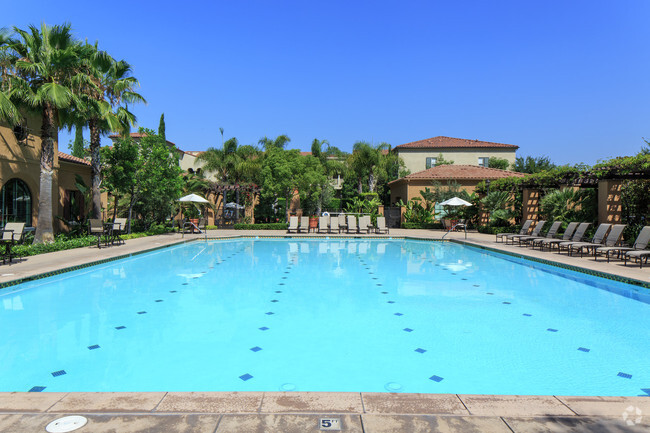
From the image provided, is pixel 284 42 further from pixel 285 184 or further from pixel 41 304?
pixel 41 304

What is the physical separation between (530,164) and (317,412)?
4881cm

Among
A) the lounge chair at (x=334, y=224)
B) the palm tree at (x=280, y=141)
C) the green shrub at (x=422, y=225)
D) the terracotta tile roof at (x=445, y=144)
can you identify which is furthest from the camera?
the terracotta tile roof at (x=445, y=144)

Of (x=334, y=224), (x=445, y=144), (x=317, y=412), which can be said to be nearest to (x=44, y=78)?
(x=334, y=224)

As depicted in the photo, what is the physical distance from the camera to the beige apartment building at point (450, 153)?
144 feet

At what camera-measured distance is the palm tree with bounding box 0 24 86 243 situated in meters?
12.5

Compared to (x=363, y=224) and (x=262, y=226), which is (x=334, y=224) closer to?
(x=363, y=224)

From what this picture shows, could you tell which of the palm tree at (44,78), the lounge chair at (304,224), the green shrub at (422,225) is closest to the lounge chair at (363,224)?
the lounge chair at (304,224)

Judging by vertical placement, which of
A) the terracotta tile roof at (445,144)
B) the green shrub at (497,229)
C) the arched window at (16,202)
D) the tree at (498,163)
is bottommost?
the green shrub at (497,229)

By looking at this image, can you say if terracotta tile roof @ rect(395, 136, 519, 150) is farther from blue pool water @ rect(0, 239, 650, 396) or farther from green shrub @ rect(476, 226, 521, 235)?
blue pool water @ rect(0, 239, 650, 396)

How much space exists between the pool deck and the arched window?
48.7 feet

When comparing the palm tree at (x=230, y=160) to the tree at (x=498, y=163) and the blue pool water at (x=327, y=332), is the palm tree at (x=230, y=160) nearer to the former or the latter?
the blue pool water at (x=327, y=332)

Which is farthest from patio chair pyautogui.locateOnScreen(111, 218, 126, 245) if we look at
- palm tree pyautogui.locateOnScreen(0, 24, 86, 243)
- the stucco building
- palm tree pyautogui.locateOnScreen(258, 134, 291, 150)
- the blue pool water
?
palm tree pyautogui.locateOnScreen(258, 134, 291, 150)

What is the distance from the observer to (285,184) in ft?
79.8

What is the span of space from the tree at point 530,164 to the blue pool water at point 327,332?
38528 millimetres
